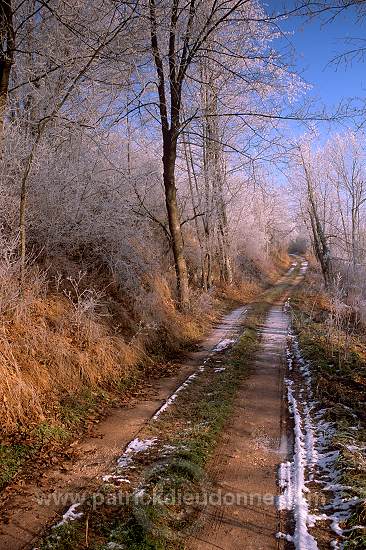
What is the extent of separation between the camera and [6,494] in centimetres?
427

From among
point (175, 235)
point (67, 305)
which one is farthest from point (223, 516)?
point (175, 235)

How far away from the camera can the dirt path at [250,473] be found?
3660 mm

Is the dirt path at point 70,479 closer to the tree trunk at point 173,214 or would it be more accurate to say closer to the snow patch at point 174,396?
the snow patch at point 174,396

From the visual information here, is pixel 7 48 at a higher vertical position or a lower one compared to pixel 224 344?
higher

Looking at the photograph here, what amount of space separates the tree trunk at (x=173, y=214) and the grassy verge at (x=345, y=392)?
→ 3.59m

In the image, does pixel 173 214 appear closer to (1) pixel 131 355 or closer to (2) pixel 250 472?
(1) pixel 131 355

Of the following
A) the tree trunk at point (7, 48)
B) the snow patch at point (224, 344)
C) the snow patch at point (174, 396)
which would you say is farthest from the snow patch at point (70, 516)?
the snow patch at point (224, 344)

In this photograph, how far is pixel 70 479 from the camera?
4.58 meters

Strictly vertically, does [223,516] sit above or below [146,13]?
below

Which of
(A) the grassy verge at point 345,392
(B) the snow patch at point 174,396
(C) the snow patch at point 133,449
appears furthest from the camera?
(B) the snow patch at point 174,396

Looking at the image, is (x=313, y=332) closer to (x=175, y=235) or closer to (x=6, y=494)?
(x=175, y=235)

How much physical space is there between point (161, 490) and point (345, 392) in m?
4.45

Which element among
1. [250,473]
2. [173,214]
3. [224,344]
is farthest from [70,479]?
[173,214]

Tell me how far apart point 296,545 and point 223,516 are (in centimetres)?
67
